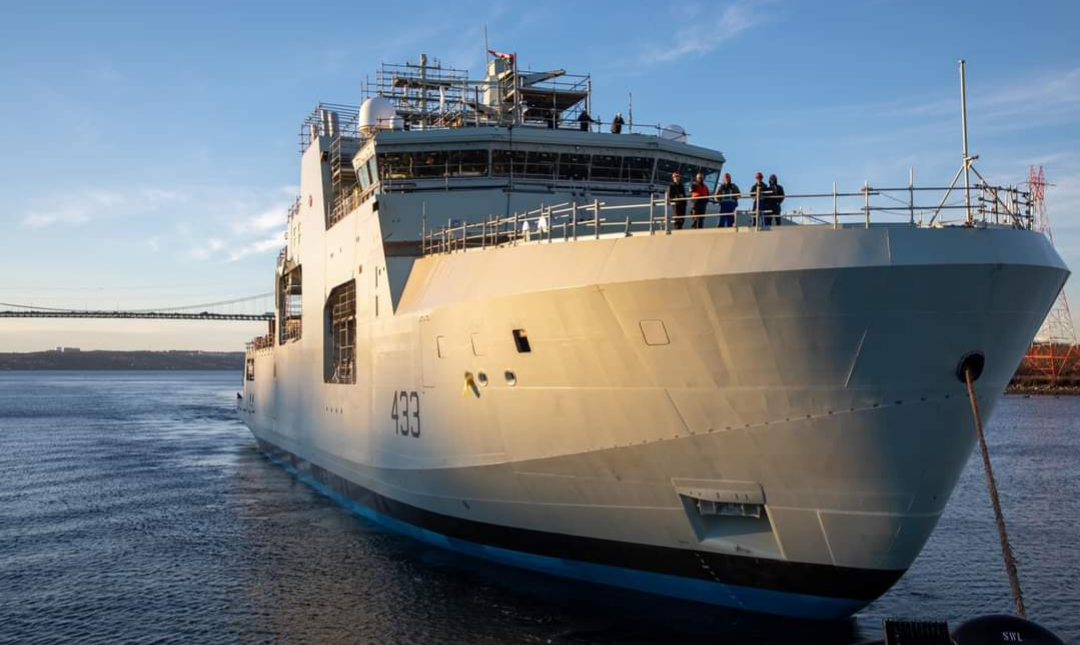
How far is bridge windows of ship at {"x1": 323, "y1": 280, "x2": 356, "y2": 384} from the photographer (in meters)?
21.4

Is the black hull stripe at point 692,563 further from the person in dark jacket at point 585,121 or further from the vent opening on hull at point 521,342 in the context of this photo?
the person in dark jacket at point 585,121

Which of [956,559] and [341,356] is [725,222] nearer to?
[956,559]

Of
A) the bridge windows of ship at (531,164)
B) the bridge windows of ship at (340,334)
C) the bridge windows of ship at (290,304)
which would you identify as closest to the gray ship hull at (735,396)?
the bridge windows of ship at (531,164)

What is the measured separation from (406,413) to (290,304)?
16401 millimetres

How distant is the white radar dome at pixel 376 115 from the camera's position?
2175 centimetres

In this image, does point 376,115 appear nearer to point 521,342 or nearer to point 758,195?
point 521,342

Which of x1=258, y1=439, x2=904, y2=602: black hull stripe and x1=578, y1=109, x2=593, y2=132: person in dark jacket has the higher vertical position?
x1=578, y1=109, x2=593, y2=132: person in dark jacket

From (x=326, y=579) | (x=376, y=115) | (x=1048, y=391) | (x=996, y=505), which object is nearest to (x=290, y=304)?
(x=376, y=115)

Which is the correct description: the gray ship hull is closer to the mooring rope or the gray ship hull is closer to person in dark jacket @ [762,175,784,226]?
the mooring rope

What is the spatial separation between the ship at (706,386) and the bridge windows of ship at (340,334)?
4191 mm

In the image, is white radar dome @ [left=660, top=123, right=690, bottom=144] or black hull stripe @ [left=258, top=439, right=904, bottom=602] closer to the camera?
black hull stripe @ [left=258, top=439, right=904, bottom=602]

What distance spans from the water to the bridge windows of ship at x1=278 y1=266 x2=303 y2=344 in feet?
17.8

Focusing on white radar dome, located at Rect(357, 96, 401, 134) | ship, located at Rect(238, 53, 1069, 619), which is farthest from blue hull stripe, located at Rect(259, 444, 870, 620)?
white radar dome, located at Rect(357, 96, 401, 134)

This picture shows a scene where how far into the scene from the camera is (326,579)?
1571 cm
